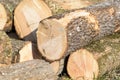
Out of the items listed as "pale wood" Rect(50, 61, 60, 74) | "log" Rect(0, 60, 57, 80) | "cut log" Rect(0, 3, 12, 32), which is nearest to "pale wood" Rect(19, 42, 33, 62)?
"pale wood" Rect(50, 61, 60, 74)

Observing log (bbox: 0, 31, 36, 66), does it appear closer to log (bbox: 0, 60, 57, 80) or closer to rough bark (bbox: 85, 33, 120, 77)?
log (bbox: 0, 60, 57, 80)

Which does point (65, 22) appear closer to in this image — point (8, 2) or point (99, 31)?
point (99, 31)

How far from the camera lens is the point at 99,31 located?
17.7 feet

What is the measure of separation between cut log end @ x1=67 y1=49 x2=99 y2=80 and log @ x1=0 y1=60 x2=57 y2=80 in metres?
0.56

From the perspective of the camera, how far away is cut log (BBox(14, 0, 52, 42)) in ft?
19.2

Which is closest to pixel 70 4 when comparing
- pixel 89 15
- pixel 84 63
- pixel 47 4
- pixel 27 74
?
pixel 47 4

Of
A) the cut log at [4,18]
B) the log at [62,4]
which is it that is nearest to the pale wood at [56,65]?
the log at [62,4]

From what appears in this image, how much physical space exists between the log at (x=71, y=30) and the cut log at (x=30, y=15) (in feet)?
2.11

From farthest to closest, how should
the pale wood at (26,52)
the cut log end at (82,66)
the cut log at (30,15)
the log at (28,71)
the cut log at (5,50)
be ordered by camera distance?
1. the cut log at (30,15)
2. the pale wood at (26,52)
3. the cut log at (5,50)
4. the cut log end at (82,66)
5. the log at (28,71)

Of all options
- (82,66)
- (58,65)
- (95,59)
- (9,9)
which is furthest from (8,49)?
(95,59)

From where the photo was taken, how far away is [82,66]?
5.21 meters

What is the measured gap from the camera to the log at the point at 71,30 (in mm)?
5020

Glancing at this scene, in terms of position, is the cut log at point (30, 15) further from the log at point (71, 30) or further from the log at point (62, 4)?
the log at point (71, 30)

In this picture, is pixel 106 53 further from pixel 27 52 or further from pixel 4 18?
pixel 4 18
